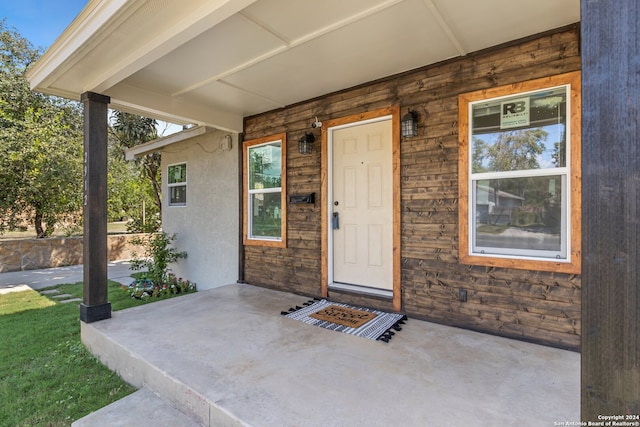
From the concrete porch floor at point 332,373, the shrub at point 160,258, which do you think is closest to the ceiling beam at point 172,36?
the concrete porch floor at point 332,373

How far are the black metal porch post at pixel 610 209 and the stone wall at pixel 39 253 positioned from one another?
1024 centimetres

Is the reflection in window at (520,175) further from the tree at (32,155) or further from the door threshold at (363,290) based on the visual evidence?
the tree at (32,155)

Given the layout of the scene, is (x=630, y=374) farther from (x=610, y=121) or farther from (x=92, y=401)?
(x=92, y=401)

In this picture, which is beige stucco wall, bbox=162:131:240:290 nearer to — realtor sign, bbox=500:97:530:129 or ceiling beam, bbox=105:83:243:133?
ceiling beam, bbox=105:83:243:133

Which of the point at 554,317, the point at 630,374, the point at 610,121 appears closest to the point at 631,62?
the point at 610,121

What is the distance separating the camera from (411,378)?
2156 millimetres

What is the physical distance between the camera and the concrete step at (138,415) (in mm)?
2016

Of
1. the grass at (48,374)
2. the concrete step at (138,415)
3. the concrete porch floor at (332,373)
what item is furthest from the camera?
the grass at (48,374)

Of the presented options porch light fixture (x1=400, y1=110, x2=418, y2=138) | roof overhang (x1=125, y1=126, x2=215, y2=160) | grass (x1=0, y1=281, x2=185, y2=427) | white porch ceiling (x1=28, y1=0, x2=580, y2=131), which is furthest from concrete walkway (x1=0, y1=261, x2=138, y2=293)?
porch light fixture (x1=400, y1=110, x2=418, y2=138)

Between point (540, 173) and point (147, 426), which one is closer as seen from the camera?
point (147, 426)

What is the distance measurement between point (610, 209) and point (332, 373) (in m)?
1.90

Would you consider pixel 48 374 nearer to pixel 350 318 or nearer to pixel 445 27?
pixel 350 318

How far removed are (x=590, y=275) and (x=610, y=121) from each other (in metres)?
0.42

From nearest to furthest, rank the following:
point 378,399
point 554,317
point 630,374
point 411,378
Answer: point 630,374
point 378,399
point 411,378
point 554,317
